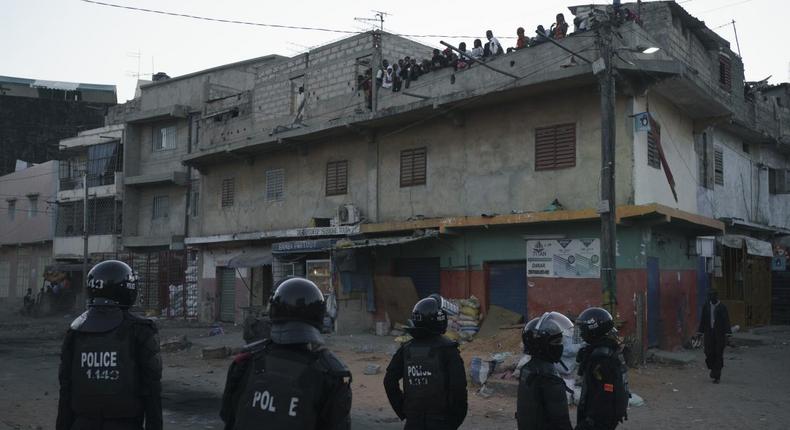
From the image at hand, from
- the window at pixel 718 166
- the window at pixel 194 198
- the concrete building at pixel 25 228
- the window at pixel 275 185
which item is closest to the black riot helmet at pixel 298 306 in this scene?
the window at pixel 275 185

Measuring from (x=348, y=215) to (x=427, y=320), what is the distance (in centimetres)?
1516

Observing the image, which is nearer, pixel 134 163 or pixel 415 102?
pixel 415 102

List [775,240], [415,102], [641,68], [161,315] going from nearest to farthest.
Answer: [641,68] < [415,102] < [775,240] < [161,315]

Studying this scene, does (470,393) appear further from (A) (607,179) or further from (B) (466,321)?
(B) (466,321)

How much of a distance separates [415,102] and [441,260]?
4.29 meters

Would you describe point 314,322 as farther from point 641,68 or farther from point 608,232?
point 641,68

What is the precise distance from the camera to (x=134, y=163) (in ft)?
109

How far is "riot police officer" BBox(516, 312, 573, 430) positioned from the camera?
13.6 feet

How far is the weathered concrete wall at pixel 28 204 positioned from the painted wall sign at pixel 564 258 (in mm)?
30175

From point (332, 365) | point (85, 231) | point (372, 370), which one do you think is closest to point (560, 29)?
point (372, 370)

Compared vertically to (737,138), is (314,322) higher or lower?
lower

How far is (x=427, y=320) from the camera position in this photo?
4.99m

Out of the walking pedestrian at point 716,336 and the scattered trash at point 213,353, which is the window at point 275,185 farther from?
the walking pedestrian at point 716,336

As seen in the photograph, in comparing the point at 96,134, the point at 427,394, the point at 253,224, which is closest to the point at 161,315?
the point at 253,224
